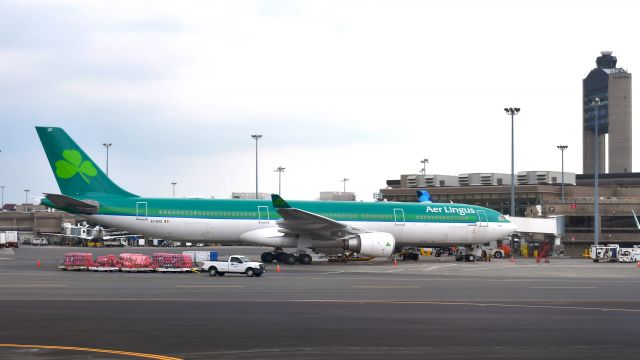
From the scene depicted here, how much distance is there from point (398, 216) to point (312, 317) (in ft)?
109

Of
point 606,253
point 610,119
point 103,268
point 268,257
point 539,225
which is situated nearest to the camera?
point 103,268

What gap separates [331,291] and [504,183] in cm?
7690

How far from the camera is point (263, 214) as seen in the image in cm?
5300

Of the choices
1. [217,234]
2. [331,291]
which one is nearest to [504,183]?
[217,234]

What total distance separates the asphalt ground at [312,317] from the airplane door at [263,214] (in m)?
11.7

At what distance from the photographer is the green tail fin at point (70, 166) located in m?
48.5

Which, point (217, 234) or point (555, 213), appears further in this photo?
point (555, 213)

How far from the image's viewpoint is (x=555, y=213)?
76.9 meters

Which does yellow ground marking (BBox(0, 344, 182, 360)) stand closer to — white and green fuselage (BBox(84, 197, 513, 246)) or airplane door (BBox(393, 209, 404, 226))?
white and green fuselage (BBox(84, 197, 513, 246))

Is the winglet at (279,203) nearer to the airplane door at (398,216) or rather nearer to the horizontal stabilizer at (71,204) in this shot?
the airplane door at (398,216)

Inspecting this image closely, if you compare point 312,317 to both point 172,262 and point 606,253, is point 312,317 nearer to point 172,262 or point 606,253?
point 172,262

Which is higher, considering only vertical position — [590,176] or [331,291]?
[590,176]

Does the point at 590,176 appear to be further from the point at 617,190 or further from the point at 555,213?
the point at 555,213

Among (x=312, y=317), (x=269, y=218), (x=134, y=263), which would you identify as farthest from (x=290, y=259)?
(x=312, y=317)
